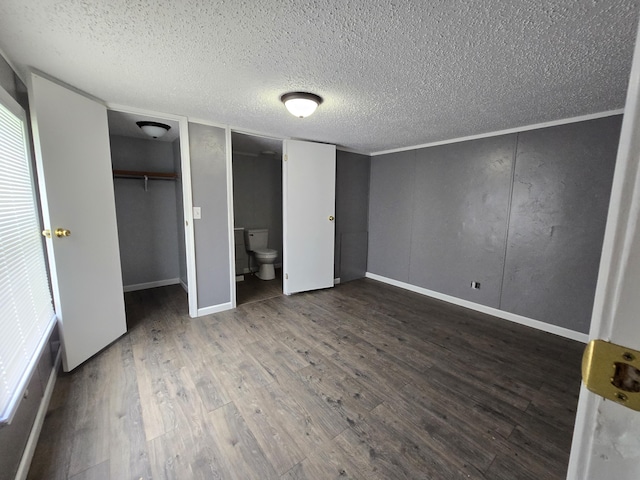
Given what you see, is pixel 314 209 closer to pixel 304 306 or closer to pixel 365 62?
pixel 304 306

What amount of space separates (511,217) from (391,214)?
5.11ft

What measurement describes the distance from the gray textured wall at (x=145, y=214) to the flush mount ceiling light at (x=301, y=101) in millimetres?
2496

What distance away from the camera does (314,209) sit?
3604mm

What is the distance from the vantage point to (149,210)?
3.66 m

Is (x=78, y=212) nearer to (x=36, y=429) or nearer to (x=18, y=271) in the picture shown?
(x=18, y=271)

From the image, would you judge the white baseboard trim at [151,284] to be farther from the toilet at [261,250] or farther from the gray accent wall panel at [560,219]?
the gray accent wall panel at [560,219]

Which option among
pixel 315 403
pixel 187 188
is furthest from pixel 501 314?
pixel 187 188

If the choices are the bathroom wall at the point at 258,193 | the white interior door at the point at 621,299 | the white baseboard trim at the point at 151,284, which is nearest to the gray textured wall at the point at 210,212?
the white baseboard trim at the point at 151,284

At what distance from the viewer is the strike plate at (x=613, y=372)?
35 cm

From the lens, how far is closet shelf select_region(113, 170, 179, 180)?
325 centimetres

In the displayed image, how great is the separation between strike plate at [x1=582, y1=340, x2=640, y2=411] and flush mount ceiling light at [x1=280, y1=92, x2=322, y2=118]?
209cm

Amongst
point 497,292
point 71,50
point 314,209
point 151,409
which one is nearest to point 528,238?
point 497,292

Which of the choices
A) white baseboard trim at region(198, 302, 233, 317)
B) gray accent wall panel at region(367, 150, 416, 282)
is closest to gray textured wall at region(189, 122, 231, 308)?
white baseboard trim at region(198, 302, 233, 317)

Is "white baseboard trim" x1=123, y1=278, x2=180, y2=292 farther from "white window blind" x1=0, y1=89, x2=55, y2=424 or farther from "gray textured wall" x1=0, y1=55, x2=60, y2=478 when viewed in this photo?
"white window blind" x1=0, y1=89, x2=55, y2=424
